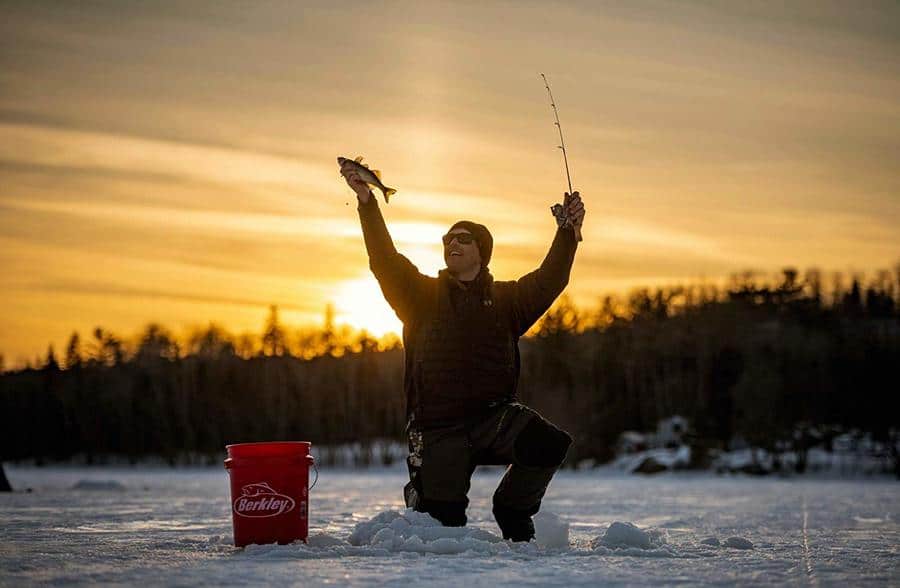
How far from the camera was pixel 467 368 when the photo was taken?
5.75 meters

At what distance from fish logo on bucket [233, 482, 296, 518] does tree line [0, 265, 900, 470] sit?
36797 millimetres

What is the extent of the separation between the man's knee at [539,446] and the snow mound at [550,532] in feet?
0.96

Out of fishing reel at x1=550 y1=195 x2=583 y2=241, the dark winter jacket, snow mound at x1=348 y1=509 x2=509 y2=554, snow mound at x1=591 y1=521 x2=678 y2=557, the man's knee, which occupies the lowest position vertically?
snow mound at x1=591 y1=521 x2=678 y2=557

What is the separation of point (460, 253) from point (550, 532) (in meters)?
1.70

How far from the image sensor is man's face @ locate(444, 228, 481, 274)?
6.05m

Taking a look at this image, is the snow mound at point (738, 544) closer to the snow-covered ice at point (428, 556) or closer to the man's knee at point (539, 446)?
the snow-covered ice at point (428, 556)

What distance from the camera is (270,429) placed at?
58156 mm

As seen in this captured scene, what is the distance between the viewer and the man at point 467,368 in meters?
5.64

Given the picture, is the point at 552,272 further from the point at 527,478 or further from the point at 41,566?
the point at 41,566

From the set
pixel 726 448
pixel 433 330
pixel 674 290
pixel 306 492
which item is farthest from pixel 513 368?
pixel 674 290

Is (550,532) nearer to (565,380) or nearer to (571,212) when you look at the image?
(571,212)

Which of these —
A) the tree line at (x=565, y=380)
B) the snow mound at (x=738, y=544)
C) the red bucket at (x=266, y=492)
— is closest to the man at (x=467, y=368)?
the red bucket at (x=266, y=492)

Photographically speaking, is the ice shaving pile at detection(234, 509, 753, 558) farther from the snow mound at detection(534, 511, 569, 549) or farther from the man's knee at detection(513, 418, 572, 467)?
the man's knee at detection(513, 418, 572, 467)

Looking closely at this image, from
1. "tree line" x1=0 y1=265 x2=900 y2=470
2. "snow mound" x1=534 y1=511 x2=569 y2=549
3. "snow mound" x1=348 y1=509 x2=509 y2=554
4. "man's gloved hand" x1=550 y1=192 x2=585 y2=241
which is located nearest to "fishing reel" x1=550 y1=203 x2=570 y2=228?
"man's gloved hand" x1=550 y1=192 x2=585 y2=241
